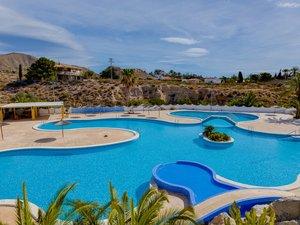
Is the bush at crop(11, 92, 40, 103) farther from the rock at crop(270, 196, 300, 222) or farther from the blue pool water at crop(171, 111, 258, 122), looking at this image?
the rock at crop(270, 196, 300, 222)

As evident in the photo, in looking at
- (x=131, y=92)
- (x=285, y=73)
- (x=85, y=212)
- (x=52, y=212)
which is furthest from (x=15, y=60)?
(x=52, y=212)

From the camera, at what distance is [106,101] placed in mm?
50438

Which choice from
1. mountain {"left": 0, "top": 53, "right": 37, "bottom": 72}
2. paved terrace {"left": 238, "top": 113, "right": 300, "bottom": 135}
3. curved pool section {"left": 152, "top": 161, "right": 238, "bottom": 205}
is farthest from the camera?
mountain {"left": 0, "top": 53, "right": 37, "bottom": 72}

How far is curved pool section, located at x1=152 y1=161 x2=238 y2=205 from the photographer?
13.0 meters

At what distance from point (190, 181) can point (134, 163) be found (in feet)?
13.5

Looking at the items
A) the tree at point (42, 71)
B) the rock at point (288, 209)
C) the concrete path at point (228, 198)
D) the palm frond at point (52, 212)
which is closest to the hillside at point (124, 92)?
the tree at point (42, 71)

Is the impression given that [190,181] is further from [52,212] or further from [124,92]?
[124,92]

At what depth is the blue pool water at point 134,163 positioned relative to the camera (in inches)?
557

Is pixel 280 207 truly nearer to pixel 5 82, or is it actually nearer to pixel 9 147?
pixel 9 147

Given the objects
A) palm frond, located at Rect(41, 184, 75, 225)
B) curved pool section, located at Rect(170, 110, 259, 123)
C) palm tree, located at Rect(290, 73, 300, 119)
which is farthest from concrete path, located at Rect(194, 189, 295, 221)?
curved pool section, located at Rect(170, 110, 259, 123)

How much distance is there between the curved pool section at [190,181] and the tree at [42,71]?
4864 cm

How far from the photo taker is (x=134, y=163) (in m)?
17.6

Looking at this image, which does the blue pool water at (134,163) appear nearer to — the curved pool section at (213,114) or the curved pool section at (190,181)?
the curved pool section at (190,181)

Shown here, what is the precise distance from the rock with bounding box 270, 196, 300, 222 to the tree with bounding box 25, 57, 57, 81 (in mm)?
56300
